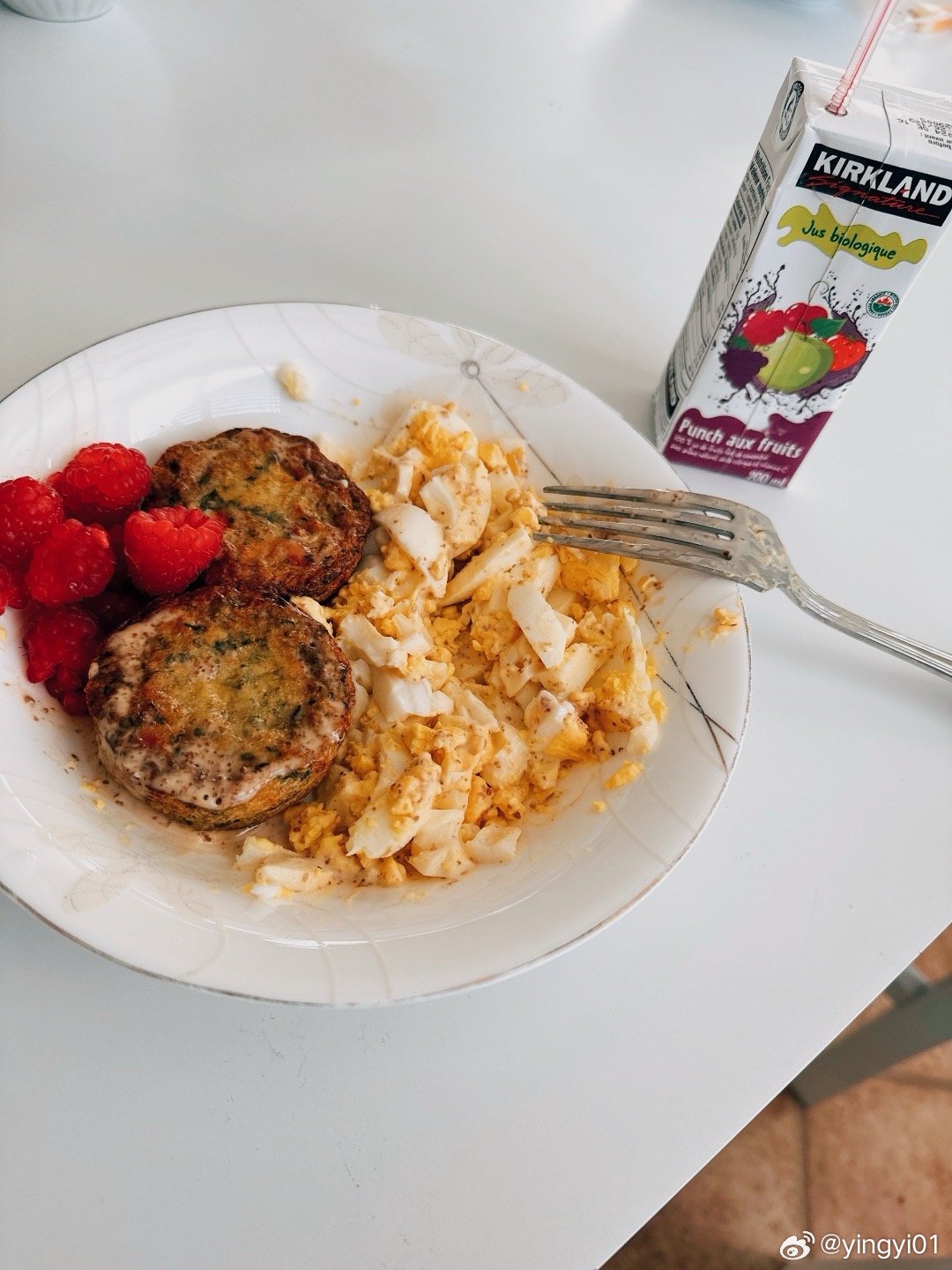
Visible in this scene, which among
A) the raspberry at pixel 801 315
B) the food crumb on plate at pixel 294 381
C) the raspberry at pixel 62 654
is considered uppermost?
the raspberry at pixel 801 315

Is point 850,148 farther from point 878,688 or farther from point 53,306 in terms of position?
point 53,306

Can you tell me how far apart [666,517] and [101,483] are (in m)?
0.68

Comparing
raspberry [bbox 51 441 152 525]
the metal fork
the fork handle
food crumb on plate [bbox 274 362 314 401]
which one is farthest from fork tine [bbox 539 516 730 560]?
raspberry [bbox 51 441 152 525]

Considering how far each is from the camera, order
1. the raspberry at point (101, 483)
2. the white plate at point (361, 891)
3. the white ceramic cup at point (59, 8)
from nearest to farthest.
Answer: the white plate at point (361, 891)
the raspberry at point (101, 483)
the white ceramic cup at point (59, 8)

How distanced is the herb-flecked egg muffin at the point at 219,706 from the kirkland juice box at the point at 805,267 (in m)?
0.69

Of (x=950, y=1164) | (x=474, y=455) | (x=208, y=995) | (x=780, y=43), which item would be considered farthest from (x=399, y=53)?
(x=950, y=1164)

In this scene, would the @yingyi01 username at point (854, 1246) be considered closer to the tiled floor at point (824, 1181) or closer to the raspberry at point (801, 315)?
the tiled floor at point (824, 1181)

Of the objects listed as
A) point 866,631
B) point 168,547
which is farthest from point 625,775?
point 168,547

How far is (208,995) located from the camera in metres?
0.97

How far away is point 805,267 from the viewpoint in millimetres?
1201

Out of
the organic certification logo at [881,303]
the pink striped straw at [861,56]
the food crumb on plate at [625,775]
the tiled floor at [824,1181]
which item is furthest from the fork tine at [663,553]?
the tiled floor at [824,1181]

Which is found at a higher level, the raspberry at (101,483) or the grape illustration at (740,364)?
the grape illustration at (740,364)

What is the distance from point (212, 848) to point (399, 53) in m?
1.79

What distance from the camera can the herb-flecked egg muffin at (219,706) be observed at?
97 cm
